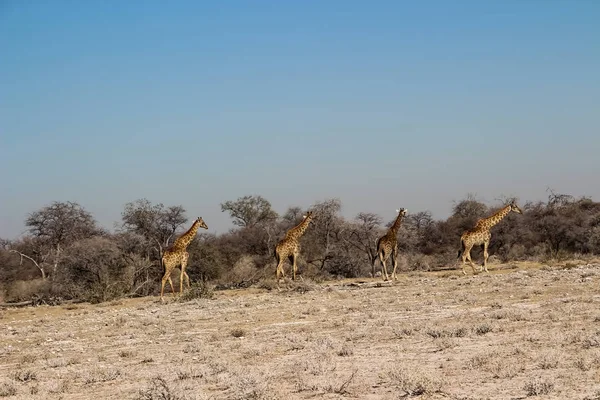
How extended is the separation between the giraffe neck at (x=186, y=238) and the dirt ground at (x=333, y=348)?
3.28 metres

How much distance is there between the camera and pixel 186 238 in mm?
22234

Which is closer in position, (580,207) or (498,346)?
(498,346)

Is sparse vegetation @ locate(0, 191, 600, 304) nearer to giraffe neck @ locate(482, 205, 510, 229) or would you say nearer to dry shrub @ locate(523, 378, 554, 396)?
giraffe neck @ locate(482, 205, 510, 229)

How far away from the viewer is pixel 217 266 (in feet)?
97.7

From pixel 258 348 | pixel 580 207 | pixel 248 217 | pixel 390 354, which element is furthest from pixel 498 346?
pixel 248 217

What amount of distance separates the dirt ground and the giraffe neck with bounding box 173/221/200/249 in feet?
10.8

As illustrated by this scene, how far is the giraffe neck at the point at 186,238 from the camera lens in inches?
855

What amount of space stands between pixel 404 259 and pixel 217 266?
28.4 ft

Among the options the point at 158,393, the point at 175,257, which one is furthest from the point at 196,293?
the point at 158,393

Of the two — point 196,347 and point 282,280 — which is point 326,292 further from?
point 196,347

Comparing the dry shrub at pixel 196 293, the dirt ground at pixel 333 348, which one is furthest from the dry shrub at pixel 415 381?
the dry shrub at pixel 196 293

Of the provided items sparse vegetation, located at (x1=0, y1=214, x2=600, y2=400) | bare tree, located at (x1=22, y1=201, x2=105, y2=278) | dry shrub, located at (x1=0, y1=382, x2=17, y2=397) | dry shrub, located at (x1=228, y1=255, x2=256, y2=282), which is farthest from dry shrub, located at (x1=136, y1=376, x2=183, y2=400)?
bare tree, located at (x1=22, y1=201, x2=105, y2=278)

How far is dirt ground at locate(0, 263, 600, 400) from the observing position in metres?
7.88

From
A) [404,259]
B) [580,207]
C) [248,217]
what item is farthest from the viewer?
[248,217]
